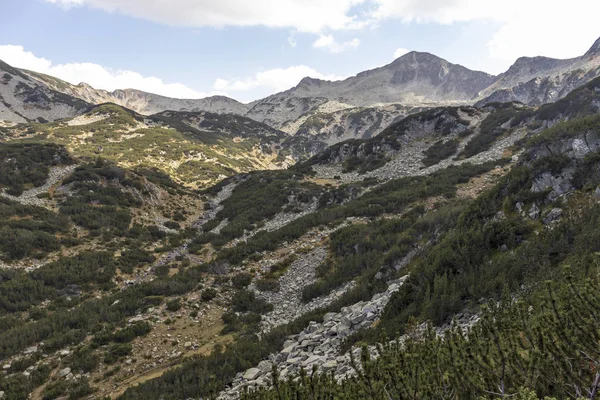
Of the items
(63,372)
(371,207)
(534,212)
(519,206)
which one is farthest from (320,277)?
(63,372)

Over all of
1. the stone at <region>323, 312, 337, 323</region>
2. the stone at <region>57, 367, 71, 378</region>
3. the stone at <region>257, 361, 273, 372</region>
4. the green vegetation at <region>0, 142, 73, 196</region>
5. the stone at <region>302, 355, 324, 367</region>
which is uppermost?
the green vegetation at <region>0, 142, 73, 196</region>

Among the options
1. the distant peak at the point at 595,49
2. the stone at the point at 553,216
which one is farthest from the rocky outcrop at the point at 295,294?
the distant peak at the point at 595,49

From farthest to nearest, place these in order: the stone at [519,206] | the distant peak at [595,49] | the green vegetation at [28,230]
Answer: the distant peak at [595,49] < the green vegetation at [28,230] < the stone at [519,206]

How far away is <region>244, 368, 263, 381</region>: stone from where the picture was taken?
1125cm

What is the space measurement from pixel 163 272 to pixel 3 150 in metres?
34.7

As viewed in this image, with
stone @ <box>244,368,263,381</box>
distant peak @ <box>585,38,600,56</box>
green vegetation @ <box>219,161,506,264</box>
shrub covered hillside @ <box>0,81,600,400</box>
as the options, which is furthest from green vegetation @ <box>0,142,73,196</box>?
distant peak @ <box>585,38,600,56</box>

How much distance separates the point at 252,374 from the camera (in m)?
11.4

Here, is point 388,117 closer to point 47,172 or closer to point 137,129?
point 137,129

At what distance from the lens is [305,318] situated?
1556cm

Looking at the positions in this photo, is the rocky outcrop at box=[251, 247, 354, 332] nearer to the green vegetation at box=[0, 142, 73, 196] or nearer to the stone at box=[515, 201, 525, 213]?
the stone at box=[515, 201, 525, 213]

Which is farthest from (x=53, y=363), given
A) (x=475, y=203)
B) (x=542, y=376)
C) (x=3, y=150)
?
(x=3, y=150)

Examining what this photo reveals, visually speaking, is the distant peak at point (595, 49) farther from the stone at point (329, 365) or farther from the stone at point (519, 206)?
the stone at point (329, 365)

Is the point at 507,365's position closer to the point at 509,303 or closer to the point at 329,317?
the point at 509,303

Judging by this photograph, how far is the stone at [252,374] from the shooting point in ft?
36.9
